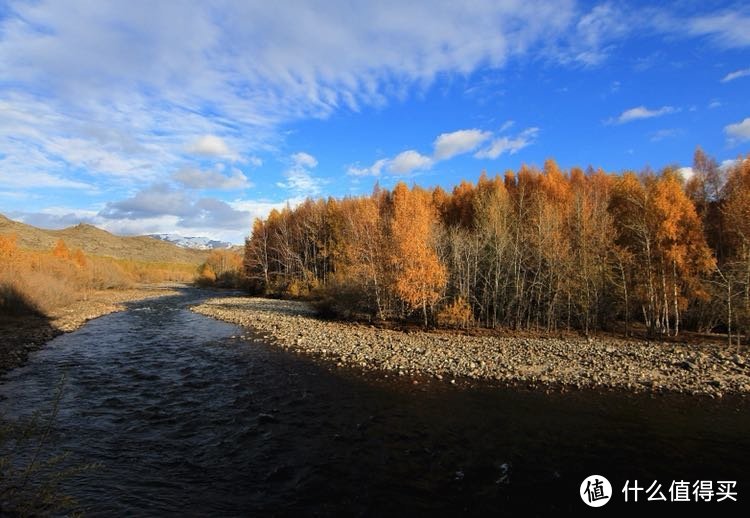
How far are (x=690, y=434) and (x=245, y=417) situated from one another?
13.0 m

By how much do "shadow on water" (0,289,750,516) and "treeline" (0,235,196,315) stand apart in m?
18.1

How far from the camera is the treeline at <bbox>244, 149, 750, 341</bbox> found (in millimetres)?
25953

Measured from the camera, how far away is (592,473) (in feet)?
31.8

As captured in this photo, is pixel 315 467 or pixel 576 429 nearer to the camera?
pixel 315 467

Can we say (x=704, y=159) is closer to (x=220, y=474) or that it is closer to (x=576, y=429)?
(x=576, y=429)

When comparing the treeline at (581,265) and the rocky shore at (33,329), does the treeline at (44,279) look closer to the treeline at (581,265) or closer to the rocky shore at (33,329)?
the rocky shore at (33,329)

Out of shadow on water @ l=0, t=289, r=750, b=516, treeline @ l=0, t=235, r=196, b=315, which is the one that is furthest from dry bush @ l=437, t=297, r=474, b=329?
treeline @ l=0, t=235, r=196, b=315

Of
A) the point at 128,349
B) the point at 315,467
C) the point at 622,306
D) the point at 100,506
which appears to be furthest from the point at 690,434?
the point at 128,349

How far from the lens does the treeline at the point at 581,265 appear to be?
26.0 metres

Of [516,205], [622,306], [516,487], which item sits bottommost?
[516,487]

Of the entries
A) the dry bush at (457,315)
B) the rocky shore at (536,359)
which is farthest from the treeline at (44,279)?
the dry bush at (457,315)

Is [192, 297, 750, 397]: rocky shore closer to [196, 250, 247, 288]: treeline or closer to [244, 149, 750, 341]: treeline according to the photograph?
[244, 149, 750, 341]: treeline
